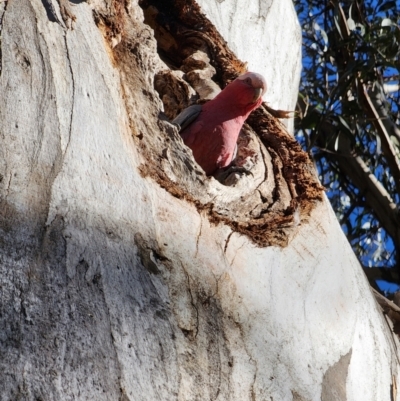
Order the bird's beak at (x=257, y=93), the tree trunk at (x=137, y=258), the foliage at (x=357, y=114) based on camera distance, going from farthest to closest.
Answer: the foliage at (x=357, y=114), the bird's beak at (x=257, y=93), the tree trunk at (x=137, y=258)

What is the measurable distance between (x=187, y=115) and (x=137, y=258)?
4.27 ft

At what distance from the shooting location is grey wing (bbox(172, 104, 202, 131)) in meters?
2.66

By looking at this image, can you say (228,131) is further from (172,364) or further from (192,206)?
(172,364)

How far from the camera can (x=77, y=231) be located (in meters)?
1.42

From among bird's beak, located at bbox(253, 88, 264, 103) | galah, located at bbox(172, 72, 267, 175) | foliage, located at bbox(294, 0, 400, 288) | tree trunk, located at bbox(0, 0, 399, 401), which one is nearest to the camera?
tree trunk, located at bbox(0, 0, 399, 401)

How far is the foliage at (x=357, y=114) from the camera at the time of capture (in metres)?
4.32

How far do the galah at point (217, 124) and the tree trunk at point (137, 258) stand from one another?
46cm

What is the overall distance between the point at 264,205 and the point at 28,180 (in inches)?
34.9

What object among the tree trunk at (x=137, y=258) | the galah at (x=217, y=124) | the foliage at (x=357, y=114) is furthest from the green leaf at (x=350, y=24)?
the tree trunk at (x=137, y=258)

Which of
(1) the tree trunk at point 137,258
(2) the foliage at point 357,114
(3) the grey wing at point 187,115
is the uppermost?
(2) the foliage at point 357,114

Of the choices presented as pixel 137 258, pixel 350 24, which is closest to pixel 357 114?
pixel 350 24

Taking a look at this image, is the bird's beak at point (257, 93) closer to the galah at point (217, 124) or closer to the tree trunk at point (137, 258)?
the galah at point (217, 124)

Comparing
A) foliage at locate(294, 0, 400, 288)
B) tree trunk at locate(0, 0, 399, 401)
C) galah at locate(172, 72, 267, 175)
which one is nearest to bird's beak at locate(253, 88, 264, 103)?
galah at locate(172, 72, 267, 175)

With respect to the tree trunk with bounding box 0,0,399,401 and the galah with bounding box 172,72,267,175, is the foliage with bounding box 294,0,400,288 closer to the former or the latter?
the galah with bounding box 172,72,267,175
